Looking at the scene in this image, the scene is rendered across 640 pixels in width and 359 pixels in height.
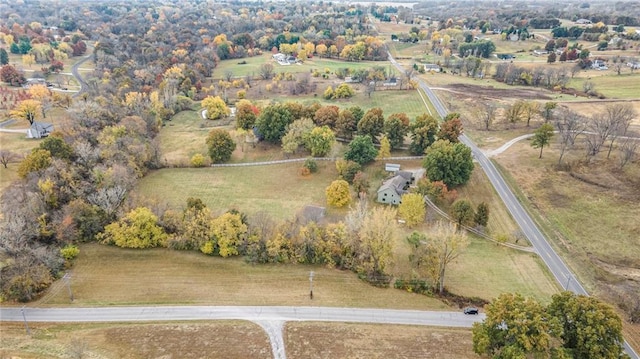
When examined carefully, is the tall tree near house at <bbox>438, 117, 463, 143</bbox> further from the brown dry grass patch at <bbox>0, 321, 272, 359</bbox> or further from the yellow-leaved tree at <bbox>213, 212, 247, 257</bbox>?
the brown dry grass patch at <bbox>0, 321, 272, 359</bbox>

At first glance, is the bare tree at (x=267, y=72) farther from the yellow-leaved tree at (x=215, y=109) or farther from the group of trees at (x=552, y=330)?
the group of trees at (x=552, y=330)

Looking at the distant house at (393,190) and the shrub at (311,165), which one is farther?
the shrub at (311,165)

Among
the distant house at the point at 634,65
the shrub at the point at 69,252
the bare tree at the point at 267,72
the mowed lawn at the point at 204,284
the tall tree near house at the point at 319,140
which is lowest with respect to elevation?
the mowed lawn at the point at 204,284

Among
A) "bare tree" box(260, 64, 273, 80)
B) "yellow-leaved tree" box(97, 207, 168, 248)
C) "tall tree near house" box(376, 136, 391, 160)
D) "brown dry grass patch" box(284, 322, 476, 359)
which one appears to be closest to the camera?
"brown dry grass patch" box(284, 322, 476, 359)

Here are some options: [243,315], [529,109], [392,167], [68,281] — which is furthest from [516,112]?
[68,281]

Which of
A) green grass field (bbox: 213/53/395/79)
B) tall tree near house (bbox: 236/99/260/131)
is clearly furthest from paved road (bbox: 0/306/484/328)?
green grass field (bbox: 213/53/395/79)

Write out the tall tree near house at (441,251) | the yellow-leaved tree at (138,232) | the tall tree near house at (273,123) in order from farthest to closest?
the tall tree near house at (273,123)
the yellow-leaved tree at (138,232)
the tall tree near house at (441,251)

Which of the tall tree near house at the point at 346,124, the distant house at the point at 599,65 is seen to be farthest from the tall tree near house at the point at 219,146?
the distant house at the point at 599,65
